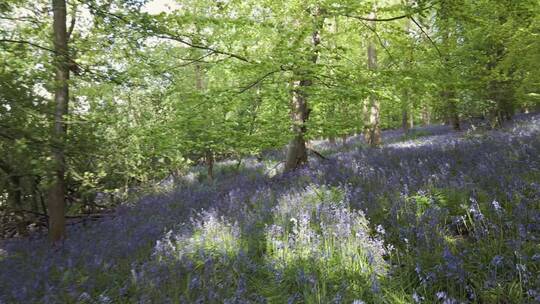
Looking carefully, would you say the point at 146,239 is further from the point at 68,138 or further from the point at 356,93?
the point at 356,93

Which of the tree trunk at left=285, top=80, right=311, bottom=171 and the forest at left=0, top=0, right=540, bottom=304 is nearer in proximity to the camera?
the forest at left=0, top=0, right=540, bottom=304

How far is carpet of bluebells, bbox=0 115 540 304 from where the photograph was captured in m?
2.98

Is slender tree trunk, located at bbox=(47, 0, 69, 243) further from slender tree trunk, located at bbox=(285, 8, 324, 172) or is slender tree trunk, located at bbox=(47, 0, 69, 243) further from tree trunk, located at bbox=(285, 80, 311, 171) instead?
tree trunk, located at bbox=(285, 80, 311, 171)

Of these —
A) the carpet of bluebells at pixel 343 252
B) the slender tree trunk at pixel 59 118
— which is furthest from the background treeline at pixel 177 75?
the carpet of bluebells at pixel 343 252

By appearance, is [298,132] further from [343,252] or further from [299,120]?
[343,252]

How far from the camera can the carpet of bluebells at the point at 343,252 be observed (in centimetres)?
298

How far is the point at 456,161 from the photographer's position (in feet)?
20.9

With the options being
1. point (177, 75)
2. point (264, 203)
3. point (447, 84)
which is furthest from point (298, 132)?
point (447, 84)

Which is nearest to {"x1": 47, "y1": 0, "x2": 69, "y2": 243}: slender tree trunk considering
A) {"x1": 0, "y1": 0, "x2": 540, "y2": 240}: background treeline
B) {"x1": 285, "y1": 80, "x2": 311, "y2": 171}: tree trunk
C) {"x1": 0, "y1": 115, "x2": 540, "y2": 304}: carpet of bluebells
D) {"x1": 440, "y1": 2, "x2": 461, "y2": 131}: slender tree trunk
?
{"x1": 0, "y1": 0, "x2": 540, "y2": 240}: background treeline

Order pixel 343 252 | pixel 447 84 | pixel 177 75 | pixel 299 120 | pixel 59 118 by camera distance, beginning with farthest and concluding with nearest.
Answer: pixel 299 120 → pixel 177 75 → pixel 447 84 → pixel 59 118 → pixel 343 252

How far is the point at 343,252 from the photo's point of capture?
3537 millimetres

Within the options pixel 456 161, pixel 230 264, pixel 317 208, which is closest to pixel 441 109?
pixel 456 161

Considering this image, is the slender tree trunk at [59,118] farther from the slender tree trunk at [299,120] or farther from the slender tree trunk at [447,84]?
the slender tree trunk at [447,84]

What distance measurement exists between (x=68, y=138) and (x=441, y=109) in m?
15.6
